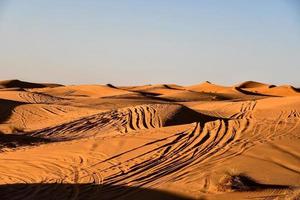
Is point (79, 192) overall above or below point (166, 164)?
below

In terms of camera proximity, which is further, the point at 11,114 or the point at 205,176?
the point at 11,114

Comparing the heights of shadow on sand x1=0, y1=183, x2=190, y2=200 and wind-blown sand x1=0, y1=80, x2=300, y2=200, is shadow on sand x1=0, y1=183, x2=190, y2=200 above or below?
below

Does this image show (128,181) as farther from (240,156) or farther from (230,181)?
(240,156)

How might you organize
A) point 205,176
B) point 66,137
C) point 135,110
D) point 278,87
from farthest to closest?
point 278,87 < point 135,110 < point 66,137 < point 205,176

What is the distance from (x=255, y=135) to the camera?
1366 centimetres

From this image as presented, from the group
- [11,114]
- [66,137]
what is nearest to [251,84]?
[11,114]

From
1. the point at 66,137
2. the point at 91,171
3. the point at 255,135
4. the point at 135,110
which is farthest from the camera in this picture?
the point at 135,110

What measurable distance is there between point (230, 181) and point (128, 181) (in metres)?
2.02

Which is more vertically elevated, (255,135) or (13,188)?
(255,135)

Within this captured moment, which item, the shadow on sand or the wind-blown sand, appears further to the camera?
the wind-blown sand

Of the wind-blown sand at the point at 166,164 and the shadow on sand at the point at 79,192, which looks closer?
the shadow on sand at the point at 79,192

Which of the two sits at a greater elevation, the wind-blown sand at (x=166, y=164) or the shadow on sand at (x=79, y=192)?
the wind-blown sand at (x=166, y=164)

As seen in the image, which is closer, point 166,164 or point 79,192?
point 79,192

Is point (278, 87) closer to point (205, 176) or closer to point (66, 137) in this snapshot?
point (66, 137)
